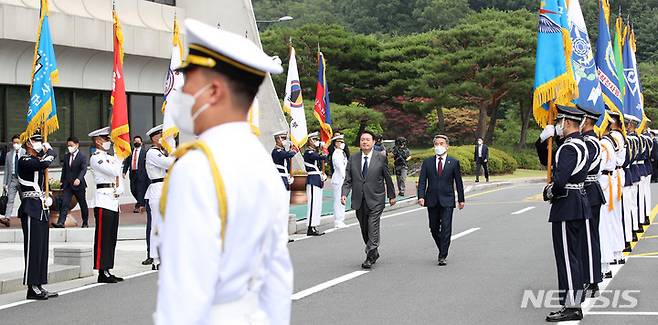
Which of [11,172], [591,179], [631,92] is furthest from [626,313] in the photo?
[11,172]

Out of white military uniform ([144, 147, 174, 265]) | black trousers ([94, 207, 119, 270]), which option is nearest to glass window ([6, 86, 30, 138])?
white military uniform ([144, 147, 174, 265])

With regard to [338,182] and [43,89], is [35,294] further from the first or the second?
[338,182]

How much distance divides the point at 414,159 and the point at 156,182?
34101mm

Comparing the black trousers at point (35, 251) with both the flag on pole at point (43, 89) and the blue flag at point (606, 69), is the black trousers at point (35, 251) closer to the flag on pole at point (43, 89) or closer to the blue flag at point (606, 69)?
the flag on pole at point (43, 89)

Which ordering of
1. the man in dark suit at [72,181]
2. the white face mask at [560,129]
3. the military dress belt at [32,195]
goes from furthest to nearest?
1. the man in dark suit at [72,181]
2. the military dress belt at [32,195]
3. the white face mask at [560,129]

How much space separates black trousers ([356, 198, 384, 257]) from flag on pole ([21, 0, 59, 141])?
14.5 feet

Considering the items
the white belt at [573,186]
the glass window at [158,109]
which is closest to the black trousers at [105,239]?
the white belt at [573,186]

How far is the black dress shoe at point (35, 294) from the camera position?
34.7 feet

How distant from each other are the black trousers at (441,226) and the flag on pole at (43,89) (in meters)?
5.33

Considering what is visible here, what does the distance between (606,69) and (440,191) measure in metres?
2.97

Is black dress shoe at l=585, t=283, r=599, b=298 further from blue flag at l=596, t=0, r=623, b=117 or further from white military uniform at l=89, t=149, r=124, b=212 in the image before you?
white military uniform at l=89, t=149, r=124, b=212

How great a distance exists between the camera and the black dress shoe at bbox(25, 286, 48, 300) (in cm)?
1059

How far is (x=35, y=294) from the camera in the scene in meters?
10.6

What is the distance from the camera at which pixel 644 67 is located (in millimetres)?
68750
